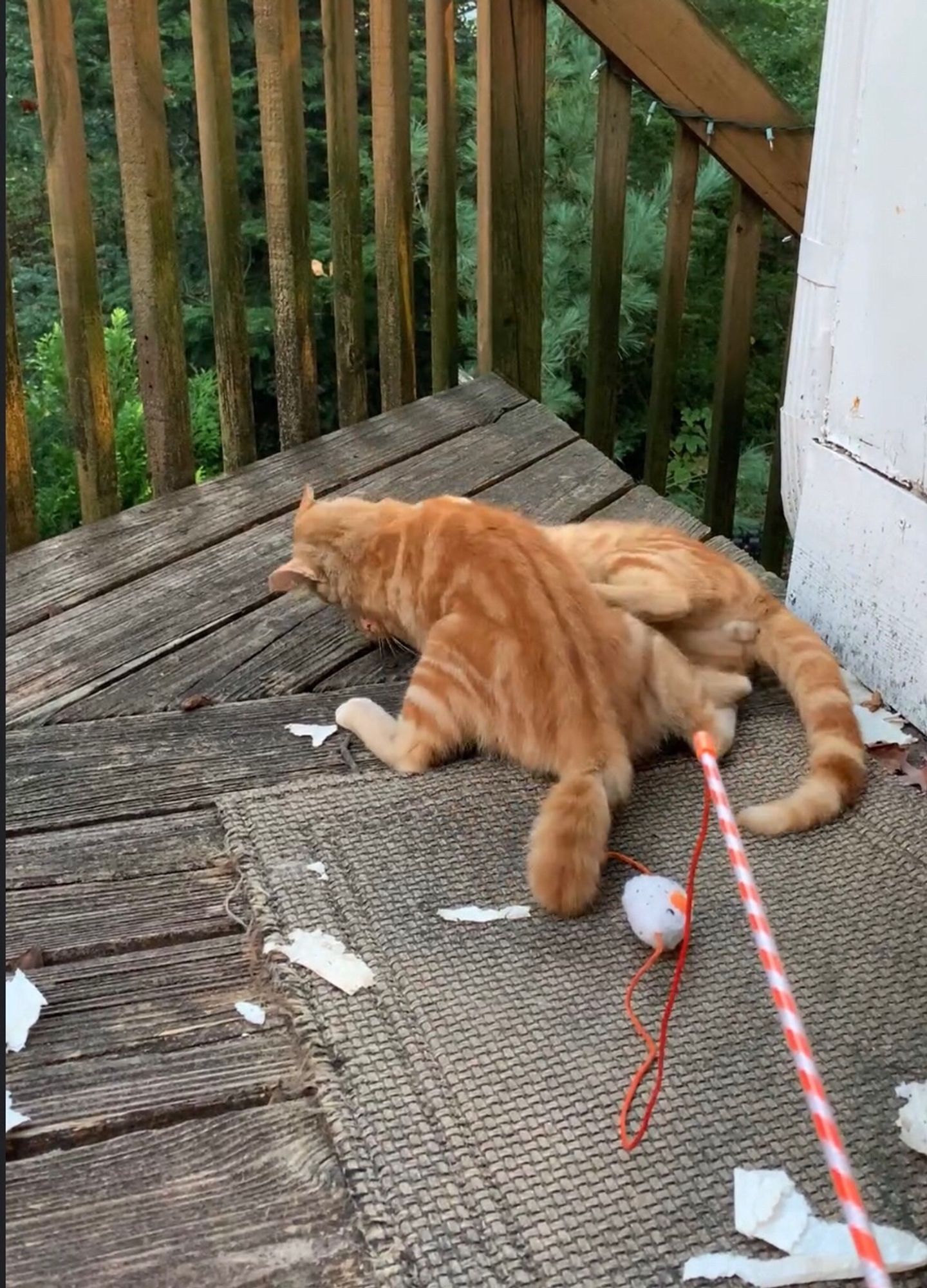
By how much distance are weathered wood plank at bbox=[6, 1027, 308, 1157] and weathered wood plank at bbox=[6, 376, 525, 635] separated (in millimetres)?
1144

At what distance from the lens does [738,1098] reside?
49.8 inches

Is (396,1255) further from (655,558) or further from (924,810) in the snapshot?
(655,558)

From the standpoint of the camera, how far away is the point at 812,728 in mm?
1883

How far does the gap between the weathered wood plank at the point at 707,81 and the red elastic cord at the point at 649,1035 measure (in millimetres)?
1962

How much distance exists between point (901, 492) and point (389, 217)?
1664 millimetres

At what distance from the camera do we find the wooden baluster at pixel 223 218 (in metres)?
2.52

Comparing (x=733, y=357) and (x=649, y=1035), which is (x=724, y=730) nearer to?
(x=649, y=1035)

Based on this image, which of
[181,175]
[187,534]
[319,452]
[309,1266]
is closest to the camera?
[309,1266]

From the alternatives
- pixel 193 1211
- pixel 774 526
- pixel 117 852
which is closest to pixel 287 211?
pixel 774 526

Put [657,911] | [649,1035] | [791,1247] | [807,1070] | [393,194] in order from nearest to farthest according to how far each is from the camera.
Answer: [807,1070], [791,1247], [649,1035], [657,911], [393,194]

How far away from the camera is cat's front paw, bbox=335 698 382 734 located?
6.41 feet

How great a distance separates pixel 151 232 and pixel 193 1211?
202 centimetres

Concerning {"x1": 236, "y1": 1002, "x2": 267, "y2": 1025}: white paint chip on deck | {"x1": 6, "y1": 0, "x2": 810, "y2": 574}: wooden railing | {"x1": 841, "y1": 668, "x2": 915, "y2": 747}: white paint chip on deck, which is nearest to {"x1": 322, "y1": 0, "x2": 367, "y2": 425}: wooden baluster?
{"x1": 6, "y1": 0, "x2": 810, "y2": 574}: wooden railing

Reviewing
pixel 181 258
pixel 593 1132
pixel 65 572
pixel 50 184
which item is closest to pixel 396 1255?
pixel 593 1132
